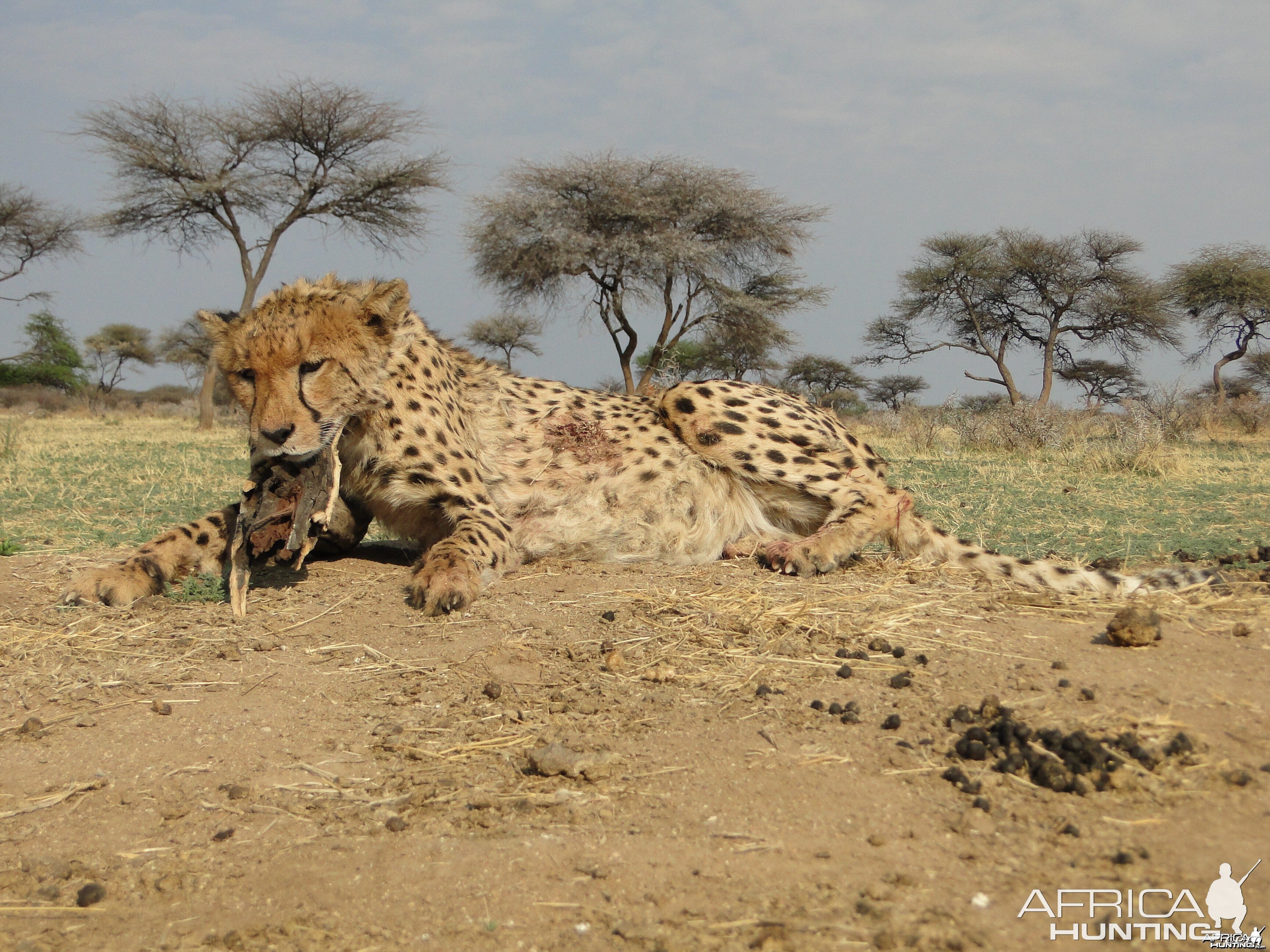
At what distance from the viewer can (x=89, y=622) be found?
263cm

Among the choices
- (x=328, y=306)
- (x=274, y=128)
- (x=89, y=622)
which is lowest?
(x=89, y=622)

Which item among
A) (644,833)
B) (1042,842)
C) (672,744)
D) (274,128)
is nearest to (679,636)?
(672,744)

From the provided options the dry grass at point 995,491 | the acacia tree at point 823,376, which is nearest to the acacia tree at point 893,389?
the acacia tree at point 823,376

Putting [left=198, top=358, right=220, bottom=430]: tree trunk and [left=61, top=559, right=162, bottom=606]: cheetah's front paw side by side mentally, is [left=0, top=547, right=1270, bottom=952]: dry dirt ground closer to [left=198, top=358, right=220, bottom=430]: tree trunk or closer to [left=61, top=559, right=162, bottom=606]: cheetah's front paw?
[left=61, top=559, right=162, bottom=606]: cheetah's front paw

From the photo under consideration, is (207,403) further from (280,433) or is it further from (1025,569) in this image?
(1025,569)

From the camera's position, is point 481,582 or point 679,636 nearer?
point 679,636

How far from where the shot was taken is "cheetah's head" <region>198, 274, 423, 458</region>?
109 inches

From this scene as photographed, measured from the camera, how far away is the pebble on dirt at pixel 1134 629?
6.85 ft

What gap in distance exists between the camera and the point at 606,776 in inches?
66.1

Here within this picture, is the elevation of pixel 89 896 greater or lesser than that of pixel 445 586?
lesser

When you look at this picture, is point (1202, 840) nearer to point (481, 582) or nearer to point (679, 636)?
point (679, 636)

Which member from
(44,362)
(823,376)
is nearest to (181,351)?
(44,362)

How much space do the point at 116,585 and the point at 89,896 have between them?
166 cm

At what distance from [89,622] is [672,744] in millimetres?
1838
